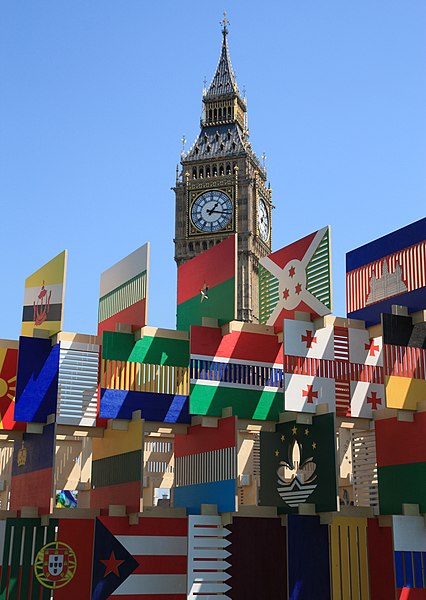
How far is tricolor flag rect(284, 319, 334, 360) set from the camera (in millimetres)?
18797

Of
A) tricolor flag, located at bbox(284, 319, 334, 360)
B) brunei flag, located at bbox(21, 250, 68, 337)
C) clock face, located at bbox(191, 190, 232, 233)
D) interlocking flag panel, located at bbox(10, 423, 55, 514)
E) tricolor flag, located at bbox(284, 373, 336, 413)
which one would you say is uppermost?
clock face, located at bbox(191, 190, 232, 233)

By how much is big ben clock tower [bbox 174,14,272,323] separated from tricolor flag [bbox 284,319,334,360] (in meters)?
56.4

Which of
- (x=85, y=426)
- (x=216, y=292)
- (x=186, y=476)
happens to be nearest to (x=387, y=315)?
(x=216, y=292)

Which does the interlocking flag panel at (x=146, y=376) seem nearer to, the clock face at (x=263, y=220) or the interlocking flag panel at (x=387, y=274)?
the interlocking flag panel at (x=387, y=274)

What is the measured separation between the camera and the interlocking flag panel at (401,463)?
18.1 meters

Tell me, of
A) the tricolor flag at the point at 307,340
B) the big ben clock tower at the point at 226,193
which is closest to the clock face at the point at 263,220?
the big ben clock tower at the point at 226,193

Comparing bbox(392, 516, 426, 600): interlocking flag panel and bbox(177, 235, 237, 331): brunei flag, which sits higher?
bbox(177, 235, 237, 331): brunei flag

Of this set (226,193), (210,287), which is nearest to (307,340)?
(210,287)

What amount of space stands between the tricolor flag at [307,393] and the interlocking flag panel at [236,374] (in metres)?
0.90

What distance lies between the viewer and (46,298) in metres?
19.0

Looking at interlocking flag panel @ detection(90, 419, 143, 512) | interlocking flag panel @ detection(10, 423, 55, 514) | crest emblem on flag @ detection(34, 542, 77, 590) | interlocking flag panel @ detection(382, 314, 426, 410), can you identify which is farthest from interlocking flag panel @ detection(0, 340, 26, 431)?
interlocking flag panel @ detection(382, 314, 426, 410)

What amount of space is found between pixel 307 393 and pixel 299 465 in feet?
4.83

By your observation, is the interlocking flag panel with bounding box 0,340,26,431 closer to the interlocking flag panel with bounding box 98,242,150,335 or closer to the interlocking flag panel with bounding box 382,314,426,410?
the interlocking flag panel with bounding box 98,242,150,335

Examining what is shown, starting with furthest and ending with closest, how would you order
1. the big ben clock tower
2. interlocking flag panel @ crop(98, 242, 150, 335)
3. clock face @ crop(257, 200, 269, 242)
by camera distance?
clock face @ crop(257, 200, 269, 242) < the big ben clock tower < interlocking flag panel @ crop(98, 242, 150, 335)
